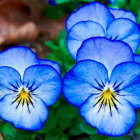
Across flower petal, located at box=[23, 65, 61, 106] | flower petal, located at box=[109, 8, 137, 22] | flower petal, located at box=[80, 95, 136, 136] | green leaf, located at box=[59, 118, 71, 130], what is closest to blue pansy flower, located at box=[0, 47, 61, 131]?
flower petal, located at box=[23, 65, 61, 106]

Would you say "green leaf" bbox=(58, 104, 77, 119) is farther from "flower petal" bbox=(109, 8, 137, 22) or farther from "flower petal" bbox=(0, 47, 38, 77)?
"flower petal" bbox=(109, 8, 137, 22)

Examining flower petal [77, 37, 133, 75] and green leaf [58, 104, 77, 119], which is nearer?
flower petal [77, 37, 133, 75]

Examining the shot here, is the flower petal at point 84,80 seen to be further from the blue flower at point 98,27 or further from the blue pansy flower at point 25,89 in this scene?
the blue flower at point 98,27

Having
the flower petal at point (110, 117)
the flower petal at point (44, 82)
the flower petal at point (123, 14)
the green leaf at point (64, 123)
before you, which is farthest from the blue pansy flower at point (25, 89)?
the flower petal at point (123, 14)

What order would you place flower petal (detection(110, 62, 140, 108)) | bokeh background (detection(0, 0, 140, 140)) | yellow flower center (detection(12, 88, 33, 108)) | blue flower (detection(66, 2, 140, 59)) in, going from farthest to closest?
bokeh background (detection(0, 0, 140, 140)), blue flower (detection(66, 2, 140, 59)), yellow flower center (detection(12, 88, 33, 108)), flower petal (detection(110, 62, 140, 108))

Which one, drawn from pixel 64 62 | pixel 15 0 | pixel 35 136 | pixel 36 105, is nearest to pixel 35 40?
pixel 15 0

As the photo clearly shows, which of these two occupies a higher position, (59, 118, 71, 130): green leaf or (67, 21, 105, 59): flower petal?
(67, 21, 105, 59): flower petal

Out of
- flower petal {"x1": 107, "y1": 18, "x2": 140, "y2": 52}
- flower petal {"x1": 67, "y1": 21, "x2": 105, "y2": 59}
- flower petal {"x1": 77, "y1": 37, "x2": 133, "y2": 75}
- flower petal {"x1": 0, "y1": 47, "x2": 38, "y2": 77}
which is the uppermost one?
flower petal {"x1": 107, "y1": 18, "x2": 140, "y2": 52}
